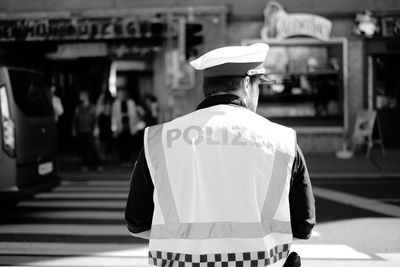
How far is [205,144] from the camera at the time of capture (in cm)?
248

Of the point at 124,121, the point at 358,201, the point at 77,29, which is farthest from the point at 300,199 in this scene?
the point at 77,29

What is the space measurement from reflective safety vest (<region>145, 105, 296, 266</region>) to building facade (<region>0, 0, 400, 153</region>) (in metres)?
15.7

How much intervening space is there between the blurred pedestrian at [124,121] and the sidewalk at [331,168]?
0.55 m

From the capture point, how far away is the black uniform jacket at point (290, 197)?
8.36 feet

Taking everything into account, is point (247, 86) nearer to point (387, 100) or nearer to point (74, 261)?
point (74, 261)

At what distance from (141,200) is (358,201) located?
26.7ft

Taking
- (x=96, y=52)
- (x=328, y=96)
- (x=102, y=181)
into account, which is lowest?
(x=102, y=181)

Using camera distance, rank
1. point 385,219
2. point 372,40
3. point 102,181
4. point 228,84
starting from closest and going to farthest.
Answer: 1. point 228,84
2. point 385,219
3. point 102,181
4. point 372,40

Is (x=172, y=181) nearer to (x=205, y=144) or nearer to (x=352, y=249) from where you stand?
(x=205, y=144)

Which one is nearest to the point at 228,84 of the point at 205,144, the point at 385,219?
the point at 205,144

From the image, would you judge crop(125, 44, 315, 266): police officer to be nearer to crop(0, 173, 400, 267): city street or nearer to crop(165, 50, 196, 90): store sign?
crop(0, 173, 400, 267): city street

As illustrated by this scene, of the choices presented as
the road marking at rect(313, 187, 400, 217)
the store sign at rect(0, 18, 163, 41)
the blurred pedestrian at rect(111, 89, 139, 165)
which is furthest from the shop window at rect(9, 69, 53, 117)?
the store sign at rect(0, 18, 163, 41)

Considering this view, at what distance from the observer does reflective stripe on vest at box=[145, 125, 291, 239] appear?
241 cm

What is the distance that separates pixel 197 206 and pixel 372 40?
54.1 ft
